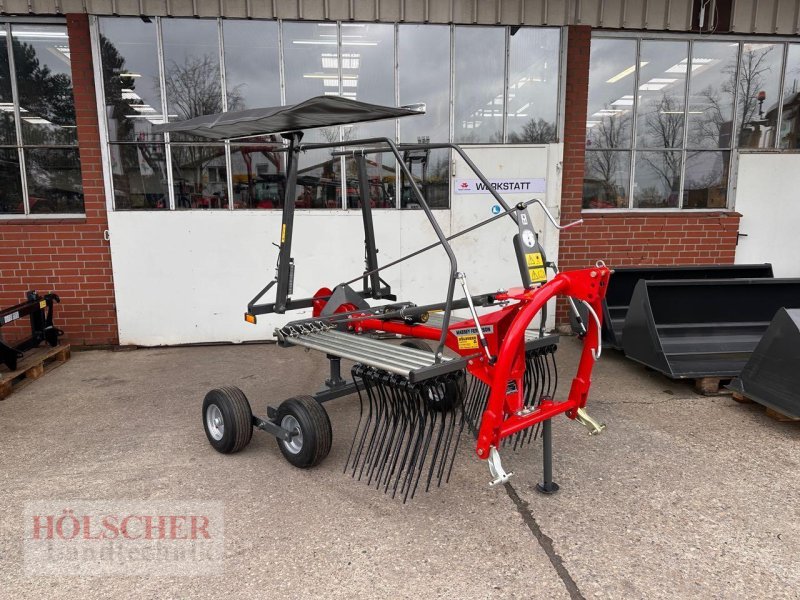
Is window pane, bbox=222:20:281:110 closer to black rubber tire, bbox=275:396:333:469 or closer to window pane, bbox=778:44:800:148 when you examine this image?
black rubber tire, bbox=275:396:333:469

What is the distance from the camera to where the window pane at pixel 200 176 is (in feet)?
17.9

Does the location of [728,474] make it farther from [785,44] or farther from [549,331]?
[785,44]

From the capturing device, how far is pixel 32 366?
4.51 m

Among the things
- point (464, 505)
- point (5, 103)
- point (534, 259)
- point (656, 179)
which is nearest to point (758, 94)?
point (656, 179)

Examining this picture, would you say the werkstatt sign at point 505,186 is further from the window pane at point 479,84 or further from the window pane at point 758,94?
the window pane at point 758,94

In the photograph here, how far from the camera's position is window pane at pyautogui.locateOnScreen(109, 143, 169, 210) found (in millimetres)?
5355

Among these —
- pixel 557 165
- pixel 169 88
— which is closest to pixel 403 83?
pixel 557 165

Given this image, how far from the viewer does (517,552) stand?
2.28 m

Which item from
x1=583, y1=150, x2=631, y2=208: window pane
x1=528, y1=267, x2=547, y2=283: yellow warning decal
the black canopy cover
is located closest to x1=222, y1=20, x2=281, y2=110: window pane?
the black canopy cover

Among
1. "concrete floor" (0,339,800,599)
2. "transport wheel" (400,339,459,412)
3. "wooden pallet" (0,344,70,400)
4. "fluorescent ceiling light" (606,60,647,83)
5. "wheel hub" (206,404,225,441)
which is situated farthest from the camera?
"fluorescent ceiling light" (606,60,647,83)

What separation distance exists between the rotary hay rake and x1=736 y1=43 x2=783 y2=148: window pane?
4.77 m

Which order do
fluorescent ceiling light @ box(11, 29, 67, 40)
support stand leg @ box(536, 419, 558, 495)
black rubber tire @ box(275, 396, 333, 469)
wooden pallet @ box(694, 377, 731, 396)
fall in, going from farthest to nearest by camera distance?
fluorescent ceiling light @ box(11, 29, 67, 40)
wooden pallet @ box(694, 377, 731, 396)
black rubber tire @ box(275, 396, 333, 469)
support stand leg @ box(536, 419, 558, 495)

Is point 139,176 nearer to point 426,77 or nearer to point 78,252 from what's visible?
point 78,252

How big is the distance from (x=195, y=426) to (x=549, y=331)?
13.0ft
